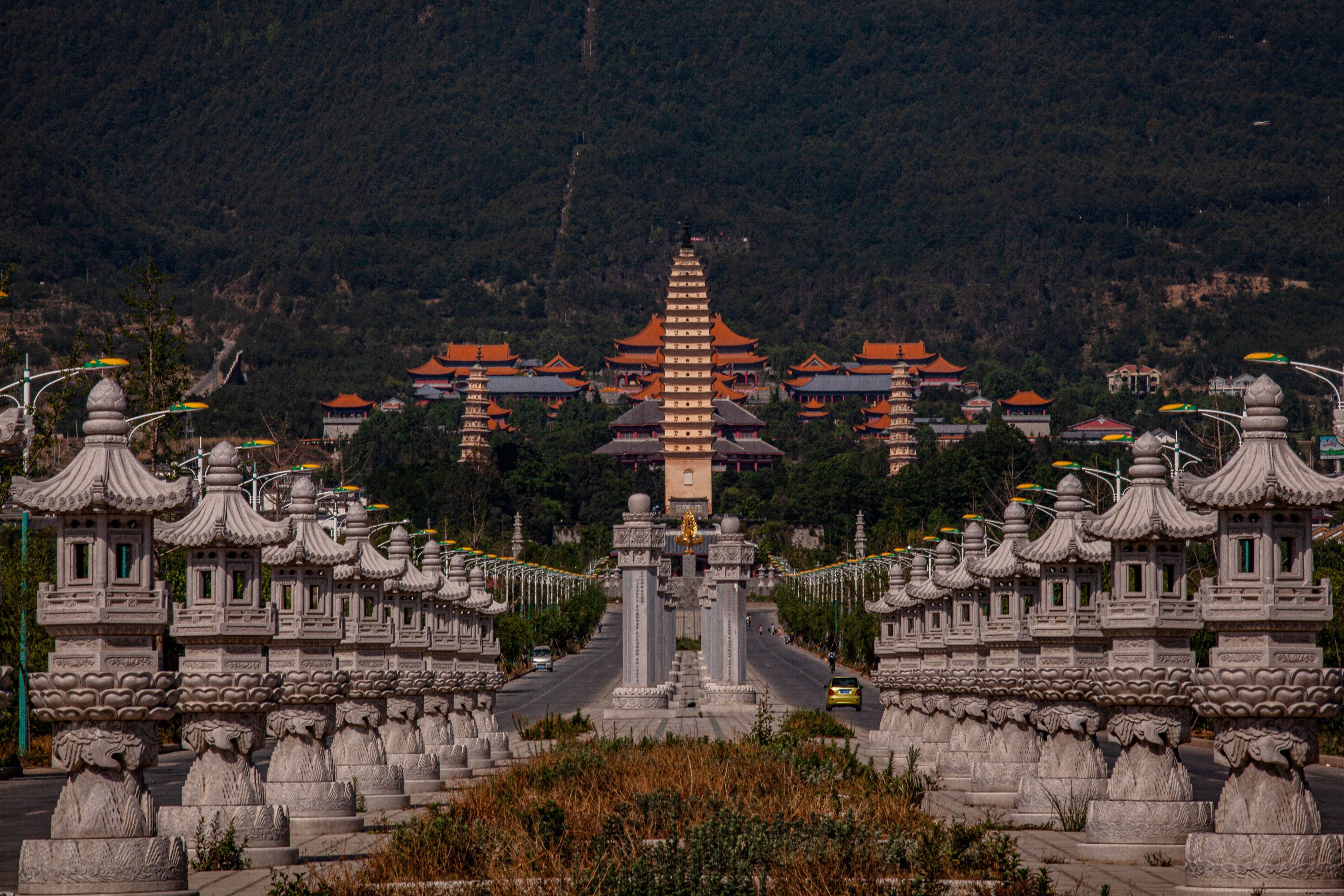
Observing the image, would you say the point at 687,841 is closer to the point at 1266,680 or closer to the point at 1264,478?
the point at 1266,680

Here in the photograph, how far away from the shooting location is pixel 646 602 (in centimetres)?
4691

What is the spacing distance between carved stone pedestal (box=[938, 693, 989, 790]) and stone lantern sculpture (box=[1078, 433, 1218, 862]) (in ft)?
28.3

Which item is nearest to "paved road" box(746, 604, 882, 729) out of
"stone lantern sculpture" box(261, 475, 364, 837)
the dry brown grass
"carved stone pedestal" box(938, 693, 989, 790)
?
"carved stone pedestal" box(938, 693, 989, 790)

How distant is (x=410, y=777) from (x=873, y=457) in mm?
171019

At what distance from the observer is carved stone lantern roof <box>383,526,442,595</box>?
103 ft

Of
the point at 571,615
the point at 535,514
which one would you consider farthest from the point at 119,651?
the point at 535,514

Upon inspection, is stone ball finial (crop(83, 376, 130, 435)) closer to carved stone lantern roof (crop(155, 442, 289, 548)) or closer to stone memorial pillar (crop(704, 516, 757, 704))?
carved stone lantern roof (crop(155, 442, 289, 548))

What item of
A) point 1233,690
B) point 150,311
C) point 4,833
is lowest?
point 4,833

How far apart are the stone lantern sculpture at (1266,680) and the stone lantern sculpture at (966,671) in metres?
11.0

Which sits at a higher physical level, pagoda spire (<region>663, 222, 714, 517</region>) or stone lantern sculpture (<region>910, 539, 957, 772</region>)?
pagoda spire (<region>663, 222, 714, 517</region>)

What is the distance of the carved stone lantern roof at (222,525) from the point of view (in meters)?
20.9

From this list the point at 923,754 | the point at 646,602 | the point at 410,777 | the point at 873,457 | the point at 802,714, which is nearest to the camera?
the point at 410,777

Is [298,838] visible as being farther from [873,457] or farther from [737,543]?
[873,457]

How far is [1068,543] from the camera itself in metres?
24.4
